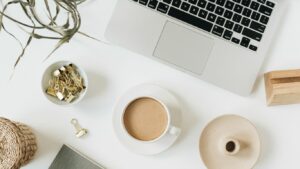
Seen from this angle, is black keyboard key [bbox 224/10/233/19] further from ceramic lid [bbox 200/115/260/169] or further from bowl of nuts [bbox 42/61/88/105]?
bowl of nuts [bbox 42/61/88/105]

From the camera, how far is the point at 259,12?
0.90 meters

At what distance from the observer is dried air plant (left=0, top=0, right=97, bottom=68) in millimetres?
888

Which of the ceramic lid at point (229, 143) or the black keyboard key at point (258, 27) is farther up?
the black keyboard key at point (258, 27)

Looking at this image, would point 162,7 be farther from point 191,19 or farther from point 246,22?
point 246,22

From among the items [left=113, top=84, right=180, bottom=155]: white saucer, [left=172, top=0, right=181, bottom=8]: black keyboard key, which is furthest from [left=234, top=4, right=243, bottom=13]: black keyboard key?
[left=113, top=84, right=180, bottom=155]: white saucer

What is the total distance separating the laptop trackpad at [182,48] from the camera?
92 centimetres

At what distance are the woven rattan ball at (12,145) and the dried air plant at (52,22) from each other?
5.1 inches

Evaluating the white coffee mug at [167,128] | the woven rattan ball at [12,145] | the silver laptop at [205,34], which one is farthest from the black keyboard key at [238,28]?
the woven rattan ball at [12,145]

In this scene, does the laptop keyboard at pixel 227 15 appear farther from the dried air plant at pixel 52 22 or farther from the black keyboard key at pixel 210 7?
the dried air plant at pixel 52 22

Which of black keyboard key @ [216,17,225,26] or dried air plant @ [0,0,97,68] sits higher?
black keyboard key @ [216,17,225,26]

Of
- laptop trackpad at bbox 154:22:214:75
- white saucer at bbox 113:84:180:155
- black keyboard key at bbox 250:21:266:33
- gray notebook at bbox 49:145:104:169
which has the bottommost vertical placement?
gray notebook at bbox 49:145:104:169

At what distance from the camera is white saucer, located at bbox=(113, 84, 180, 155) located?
3.02 ft

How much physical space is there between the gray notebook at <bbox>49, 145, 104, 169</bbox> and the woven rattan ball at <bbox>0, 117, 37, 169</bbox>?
67 millimetres

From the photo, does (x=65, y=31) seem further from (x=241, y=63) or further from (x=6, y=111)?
(x=241, y=63)
